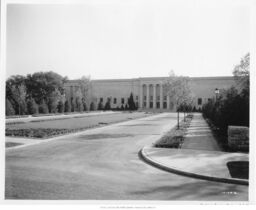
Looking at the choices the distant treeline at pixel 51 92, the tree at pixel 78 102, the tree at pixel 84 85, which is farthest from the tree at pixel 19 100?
the tree at pixel 84 85

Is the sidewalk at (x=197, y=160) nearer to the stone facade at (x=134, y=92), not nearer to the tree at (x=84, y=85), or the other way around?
the tree at (x=84, y=85)

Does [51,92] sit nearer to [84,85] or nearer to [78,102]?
[78,102]

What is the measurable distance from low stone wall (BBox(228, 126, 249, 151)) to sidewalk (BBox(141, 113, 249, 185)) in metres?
0.57

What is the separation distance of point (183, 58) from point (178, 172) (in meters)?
3.83

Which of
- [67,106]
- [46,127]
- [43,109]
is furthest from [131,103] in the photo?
[46,127]

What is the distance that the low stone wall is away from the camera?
9500 mm

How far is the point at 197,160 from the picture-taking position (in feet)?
27.0

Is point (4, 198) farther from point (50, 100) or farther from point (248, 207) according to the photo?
point (50, 100)

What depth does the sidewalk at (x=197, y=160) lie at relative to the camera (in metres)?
6.67

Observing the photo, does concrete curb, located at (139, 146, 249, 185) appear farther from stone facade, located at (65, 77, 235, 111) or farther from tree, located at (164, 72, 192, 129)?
stone facade, located at (65, 77, 235, 111)

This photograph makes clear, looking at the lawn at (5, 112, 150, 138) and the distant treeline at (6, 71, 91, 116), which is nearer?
the lawn at (5, 112, 150, 138)

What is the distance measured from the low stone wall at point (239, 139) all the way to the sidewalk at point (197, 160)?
57 centimetres

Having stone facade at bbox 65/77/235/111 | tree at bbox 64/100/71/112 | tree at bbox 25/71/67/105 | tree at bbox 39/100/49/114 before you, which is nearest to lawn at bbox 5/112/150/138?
tree at bbox 39/100/49/114

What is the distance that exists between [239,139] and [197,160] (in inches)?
92.2
